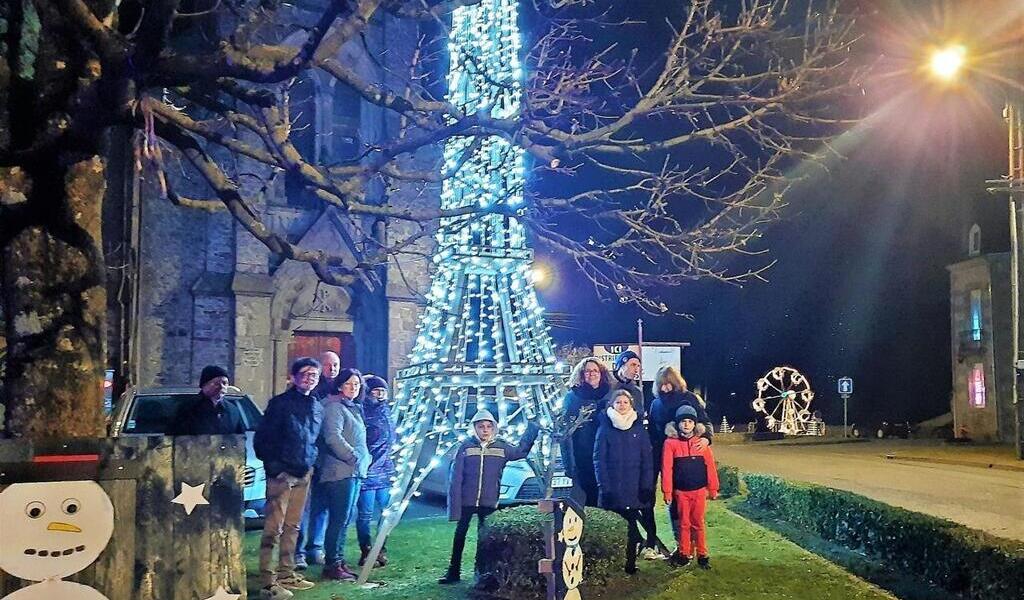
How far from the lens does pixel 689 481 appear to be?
8469 millimetres

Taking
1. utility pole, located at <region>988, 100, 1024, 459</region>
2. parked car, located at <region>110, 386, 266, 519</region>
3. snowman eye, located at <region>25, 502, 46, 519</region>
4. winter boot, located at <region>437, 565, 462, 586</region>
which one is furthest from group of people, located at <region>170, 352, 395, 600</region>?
utility pole, located at <region>988, 100, 1024, 459</region>

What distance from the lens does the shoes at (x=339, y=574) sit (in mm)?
8195

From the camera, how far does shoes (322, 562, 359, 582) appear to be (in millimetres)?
8195

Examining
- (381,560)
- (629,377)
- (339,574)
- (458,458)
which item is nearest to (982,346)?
(629,377)

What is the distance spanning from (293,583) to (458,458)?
6.15 ft

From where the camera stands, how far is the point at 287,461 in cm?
759

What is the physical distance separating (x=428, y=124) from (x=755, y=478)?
872 centimetres

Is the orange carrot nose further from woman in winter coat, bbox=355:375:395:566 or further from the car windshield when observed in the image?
the car windshield

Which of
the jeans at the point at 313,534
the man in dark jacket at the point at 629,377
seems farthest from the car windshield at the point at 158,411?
the man in dark jacket at the point at 629,377

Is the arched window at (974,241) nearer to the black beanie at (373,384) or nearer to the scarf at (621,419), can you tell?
the scarf at (621,419)

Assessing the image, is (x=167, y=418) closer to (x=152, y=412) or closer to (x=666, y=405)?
(x=152, y=412)

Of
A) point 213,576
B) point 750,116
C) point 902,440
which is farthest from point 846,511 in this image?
point 902,440

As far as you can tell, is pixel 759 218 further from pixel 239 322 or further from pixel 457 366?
pixel 239 322

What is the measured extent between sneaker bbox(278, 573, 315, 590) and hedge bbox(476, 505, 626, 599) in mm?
1601
